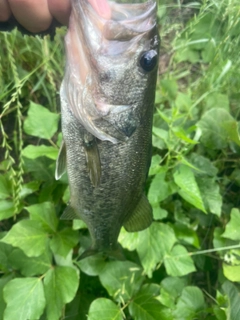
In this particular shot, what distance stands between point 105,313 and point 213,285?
77 centimetres

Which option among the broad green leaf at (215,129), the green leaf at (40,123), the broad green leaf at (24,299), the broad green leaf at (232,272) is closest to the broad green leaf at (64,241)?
the broad green leaf at (24,299)

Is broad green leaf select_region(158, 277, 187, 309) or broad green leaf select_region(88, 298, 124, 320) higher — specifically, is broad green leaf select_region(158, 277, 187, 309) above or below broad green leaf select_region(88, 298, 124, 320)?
below

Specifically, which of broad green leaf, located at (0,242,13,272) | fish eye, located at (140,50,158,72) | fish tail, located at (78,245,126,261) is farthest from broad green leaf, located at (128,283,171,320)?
fish eye, located at (140,50,158,72)

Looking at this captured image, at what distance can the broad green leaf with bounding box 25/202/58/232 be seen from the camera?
53.9 inches

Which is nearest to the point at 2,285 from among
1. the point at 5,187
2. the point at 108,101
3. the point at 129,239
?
the point at 5,187

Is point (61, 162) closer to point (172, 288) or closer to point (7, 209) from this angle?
point (7, 209)

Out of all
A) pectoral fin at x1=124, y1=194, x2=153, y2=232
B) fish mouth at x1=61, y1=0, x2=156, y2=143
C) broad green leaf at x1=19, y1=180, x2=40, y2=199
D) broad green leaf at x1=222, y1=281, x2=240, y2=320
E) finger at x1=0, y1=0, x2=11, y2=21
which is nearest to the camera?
fish mouth at x1=61, y1=0, x2=156, y2=143

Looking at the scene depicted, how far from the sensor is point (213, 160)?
178cm

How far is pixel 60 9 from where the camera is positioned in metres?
0.93

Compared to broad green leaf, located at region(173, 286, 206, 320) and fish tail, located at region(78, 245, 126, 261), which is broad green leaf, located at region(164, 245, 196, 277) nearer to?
broad green leaf, located at region(173, 286, 206, 320)

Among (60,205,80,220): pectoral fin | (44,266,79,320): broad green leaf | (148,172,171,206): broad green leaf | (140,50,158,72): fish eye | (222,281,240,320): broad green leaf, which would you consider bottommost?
(222,281,240,320): broad green leaf

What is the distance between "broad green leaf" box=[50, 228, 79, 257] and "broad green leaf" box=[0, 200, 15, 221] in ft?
0.63

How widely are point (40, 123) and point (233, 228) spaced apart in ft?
2.83

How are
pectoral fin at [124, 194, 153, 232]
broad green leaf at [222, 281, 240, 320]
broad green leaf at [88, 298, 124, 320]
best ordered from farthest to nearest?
broad green leaf at [222, 281, 240, 320], broad green leaf at [88, 298, 124, 320], pectoral fin at [124, 194, 153, 232]
